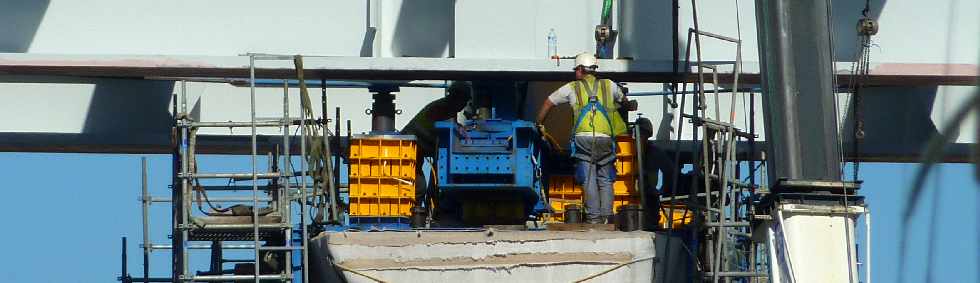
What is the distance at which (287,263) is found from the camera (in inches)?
659

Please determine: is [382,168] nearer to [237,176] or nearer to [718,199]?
[237,176]

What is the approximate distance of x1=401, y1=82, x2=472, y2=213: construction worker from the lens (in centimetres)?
1838

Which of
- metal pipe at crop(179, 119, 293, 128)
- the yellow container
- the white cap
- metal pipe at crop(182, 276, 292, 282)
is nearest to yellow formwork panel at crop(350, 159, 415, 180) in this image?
the yellow container

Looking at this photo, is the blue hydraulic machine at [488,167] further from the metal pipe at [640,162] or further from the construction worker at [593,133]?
the metal pipe at [640,162]

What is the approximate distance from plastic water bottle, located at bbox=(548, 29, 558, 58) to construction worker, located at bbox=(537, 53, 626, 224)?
84.3 inches

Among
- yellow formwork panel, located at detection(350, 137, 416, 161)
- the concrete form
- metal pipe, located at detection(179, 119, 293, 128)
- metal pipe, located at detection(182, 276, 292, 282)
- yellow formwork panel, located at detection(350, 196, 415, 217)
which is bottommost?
metal pipe, located at detection(182, 276, 292, 282)

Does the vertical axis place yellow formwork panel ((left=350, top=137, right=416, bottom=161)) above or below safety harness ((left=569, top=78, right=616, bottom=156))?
below

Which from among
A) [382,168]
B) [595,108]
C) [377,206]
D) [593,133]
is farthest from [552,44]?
[377,206]

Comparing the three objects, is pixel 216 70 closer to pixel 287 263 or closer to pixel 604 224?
pixel 287 263

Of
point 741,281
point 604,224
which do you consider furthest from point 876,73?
point 604,224

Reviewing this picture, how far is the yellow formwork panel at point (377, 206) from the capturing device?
57.3 ft

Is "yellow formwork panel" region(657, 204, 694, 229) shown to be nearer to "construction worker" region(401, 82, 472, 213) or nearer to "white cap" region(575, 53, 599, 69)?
"white cap" region(575, 53, 599, 69)

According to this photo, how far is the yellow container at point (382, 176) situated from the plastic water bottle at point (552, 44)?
2694mm

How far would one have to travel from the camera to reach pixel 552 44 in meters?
19.7
